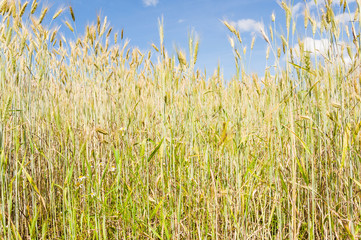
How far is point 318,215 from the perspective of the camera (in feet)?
4.77

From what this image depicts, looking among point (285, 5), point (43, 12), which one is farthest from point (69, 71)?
point (285, 5)

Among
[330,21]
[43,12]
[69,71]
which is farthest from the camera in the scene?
[69,71]

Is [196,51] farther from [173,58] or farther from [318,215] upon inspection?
[318,215]

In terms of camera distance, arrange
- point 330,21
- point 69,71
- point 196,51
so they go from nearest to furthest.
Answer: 1. point 330,21
2. point 196,51
3. point 69,71

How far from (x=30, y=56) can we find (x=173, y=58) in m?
0.78

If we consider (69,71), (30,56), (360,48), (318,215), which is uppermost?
(69,71)

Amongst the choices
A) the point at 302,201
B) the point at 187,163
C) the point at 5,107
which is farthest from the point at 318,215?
the point at 5,107

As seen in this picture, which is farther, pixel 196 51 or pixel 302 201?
pixel 302 201

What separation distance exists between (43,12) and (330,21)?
1.51 meters

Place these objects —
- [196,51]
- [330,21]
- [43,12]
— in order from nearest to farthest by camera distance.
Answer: [330,21] → [196,51] → [43,12]

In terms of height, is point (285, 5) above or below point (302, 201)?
above

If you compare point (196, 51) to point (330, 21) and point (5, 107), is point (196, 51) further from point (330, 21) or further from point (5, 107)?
point (5, 107)

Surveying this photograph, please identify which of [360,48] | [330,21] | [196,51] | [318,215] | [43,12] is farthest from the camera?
[43,12]

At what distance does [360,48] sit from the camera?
3.57 feet
